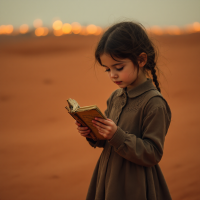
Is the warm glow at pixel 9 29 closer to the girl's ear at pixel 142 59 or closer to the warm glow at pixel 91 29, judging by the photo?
the warm glow at pixel 91 29

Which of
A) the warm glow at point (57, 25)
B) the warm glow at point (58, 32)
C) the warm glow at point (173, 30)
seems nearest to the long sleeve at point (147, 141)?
the warm glow at point (58, 32)

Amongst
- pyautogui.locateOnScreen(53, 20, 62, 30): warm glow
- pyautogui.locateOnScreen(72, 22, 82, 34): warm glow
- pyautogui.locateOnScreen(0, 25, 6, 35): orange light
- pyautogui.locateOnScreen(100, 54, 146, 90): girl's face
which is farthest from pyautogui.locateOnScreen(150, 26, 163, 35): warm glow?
pyautogui.locateOnScreen(100, 54, 146, 90): girl's face

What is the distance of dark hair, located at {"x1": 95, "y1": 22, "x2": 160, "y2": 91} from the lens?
120 centimetres

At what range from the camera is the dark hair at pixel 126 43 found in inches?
47.2

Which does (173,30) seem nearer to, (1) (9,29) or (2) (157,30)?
(2) (157,30)

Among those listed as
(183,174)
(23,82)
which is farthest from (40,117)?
(183,174)

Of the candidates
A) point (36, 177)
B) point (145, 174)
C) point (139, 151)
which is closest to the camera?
point (139, 151)

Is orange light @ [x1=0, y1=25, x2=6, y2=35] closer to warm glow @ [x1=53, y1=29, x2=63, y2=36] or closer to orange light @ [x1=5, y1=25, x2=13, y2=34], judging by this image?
orange light @ [x1=5, y1=25, x2=13, y2=34]

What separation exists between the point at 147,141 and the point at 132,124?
5.3 inches

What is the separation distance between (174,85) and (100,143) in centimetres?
440

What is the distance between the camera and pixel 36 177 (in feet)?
9.47

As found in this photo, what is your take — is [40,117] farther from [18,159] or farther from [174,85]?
[174,85]

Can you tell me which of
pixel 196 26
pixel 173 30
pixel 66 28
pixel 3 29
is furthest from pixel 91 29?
pixel 196 26

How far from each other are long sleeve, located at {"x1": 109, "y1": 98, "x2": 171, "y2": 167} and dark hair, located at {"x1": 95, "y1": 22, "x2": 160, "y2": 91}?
314mm
